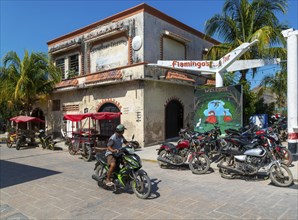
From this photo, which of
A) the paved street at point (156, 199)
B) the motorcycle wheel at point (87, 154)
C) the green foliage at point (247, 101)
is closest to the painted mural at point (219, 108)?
the green foliage at point (247, 101)

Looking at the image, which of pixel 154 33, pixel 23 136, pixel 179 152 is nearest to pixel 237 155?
pixel 179 152

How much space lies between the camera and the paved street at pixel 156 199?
16.0 ft

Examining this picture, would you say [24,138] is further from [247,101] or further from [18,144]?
[247,101]

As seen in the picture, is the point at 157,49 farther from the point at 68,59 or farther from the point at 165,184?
the point at 165,184

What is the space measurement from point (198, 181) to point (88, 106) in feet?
37.6

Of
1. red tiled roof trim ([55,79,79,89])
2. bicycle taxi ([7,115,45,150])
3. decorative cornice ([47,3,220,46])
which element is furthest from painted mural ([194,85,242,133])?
bicycle taxi ([7,115,45,150])

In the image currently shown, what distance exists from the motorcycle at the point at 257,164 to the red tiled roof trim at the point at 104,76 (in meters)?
8.43

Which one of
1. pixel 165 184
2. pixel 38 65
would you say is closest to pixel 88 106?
pixel 38 65

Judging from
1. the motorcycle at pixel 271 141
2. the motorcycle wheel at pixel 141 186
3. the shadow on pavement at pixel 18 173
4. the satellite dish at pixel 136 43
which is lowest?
the shadow on pavement at pixel 18 173

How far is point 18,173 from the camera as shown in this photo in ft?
28.6

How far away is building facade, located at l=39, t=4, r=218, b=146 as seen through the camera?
1423 centimetres

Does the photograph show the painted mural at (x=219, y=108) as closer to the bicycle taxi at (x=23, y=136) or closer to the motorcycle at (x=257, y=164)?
the motorcycle at (x=257, y=164)

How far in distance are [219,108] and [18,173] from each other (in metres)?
7.84

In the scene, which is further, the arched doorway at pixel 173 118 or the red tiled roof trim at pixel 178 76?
the arched doorway at pixel 173 118
